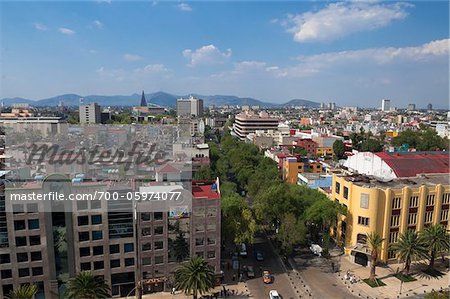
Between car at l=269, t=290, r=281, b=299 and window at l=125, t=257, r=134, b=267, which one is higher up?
window at l=125, t=257, r=134, b=267

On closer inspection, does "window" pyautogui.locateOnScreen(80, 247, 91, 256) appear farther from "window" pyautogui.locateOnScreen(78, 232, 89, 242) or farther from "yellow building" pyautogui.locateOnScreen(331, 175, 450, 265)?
"yellow building" pyautogui.locateOnScreen(331, 175, 450, 265)

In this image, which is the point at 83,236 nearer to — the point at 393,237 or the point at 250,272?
the point at 250,272

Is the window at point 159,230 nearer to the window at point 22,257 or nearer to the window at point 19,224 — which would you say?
the window at point 22,257

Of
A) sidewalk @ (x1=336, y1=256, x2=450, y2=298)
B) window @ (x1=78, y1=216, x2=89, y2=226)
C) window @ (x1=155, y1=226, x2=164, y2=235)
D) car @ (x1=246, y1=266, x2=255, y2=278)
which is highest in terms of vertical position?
window @ (x1=78, y1=216, x2=89, y2=226)

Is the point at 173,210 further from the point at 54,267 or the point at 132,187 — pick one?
the point at 54,267

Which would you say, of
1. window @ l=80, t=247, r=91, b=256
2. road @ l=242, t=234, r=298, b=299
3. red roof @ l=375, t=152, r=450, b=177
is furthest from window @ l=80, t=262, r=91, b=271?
red roof @ l=375, t=152, r=450, b=177

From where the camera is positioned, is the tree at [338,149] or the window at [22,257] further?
the tree at [338,149]

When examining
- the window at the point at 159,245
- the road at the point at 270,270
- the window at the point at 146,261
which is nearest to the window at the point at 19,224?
the window at the point at 146,261
